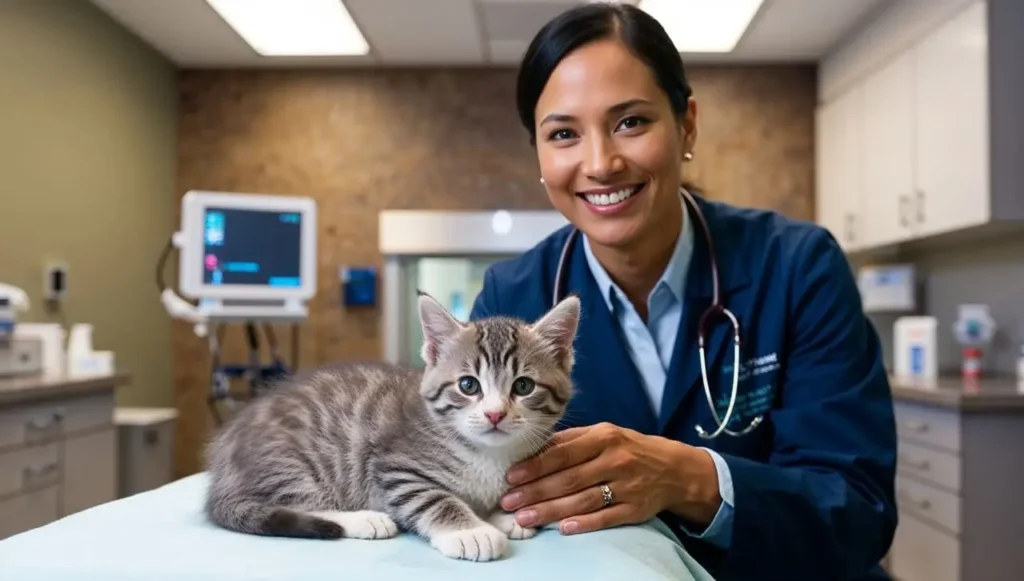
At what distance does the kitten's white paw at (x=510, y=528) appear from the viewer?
95cm

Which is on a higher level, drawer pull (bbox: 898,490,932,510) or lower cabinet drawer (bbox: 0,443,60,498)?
lower cabinet drawer (bbox: 0,443,60,498)

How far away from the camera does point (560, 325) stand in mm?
1091

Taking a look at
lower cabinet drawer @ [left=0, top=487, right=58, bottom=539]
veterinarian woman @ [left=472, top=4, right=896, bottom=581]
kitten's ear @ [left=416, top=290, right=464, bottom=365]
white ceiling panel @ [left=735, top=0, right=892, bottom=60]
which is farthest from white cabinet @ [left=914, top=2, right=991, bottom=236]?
lower cabinet drawer @ [left=0, top=487, right=58, bottom=539]

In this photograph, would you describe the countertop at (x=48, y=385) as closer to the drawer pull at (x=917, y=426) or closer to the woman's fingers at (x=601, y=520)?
the woman's fingers at (x=601, y=520)

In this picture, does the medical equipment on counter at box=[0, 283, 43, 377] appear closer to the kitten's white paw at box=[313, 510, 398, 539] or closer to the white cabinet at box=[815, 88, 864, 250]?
the kitten's white paw at box=[313, 510, 398, 539]

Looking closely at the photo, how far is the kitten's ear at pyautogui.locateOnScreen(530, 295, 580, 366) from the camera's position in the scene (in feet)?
3.51

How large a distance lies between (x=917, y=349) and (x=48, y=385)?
3.34m

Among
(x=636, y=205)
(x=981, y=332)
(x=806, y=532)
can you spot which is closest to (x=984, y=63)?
(x=981, y=332)

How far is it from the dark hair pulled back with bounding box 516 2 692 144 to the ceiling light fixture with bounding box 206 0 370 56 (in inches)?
99.6

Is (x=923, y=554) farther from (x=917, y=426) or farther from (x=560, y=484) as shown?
(x=560, y=484)

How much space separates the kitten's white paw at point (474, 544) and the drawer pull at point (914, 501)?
2498 millimetres

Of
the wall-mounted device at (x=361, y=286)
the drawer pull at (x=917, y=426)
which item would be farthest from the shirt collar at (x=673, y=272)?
the wall-mounted device at (x=361, y=286)

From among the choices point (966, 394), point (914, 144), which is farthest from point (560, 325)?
point (914, 144)

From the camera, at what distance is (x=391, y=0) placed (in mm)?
3562
